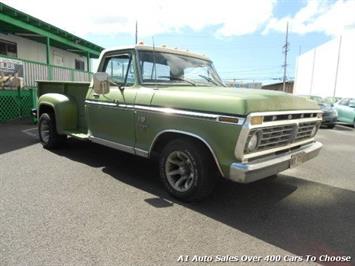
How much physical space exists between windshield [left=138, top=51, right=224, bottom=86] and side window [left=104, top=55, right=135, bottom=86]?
0.23 m

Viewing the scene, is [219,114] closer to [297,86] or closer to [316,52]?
[316,52]

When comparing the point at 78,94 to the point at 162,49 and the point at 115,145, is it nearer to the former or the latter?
the point at 115,145

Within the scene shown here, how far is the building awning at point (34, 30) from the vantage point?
1306 cm

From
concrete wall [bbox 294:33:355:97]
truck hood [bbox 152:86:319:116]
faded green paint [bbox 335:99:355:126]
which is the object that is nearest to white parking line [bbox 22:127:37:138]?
truck hood [bbox 152:86:319:116]

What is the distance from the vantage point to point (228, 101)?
3.77 m

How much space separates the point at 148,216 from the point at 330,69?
27834mm

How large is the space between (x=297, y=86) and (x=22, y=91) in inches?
1285

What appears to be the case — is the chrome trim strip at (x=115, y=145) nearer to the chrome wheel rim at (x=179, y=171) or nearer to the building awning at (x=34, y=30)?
the chrome wheel rim at (x=179, y=171)

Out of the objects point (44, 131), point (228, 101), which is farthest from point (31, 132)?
point (228, 101)

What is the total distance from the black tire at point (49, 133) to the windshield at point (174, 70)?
3.00 metres

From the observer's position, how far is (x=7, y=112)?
1195 cm

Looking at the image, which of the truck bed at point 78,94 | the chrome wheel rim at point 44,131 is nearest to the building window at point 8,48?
the chrome wheel rim at point 44,131

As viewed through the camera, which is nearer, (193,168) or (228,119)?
(228,119)

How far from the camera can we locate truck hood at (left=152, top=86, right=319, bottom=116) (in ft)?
12.1
